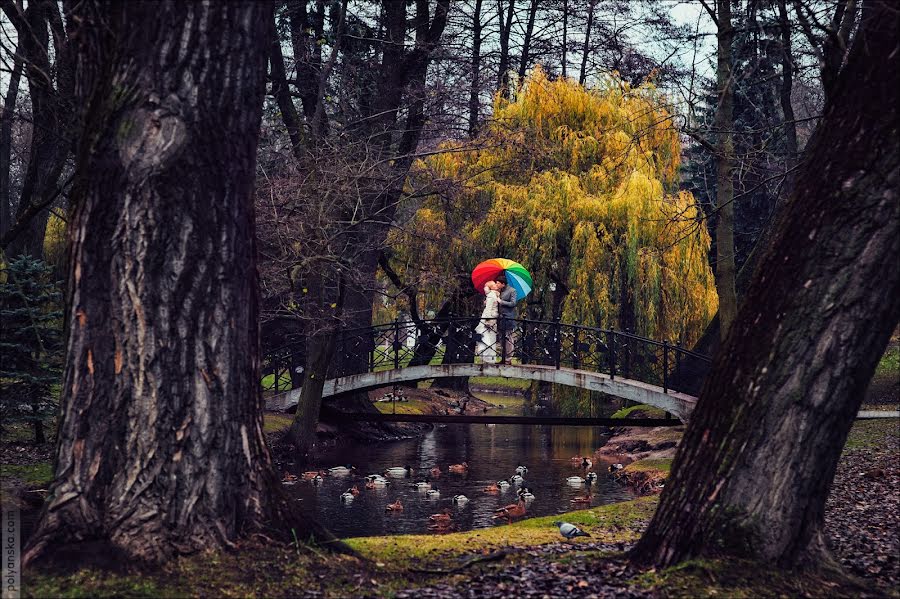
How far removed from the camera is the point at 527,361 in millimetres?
17781

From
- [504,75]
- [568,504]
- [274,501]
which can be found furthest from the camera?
[504,75]

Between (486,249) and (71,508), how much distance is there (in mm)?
15543

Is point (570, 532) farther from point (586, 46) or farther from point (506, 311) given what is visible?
point (586, 46)

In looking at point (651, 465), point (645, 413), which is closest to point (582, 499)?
point (651, 465)

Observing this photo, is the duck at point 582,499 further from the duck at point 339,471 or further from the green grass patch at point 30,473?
the green grass patch at point 30,473

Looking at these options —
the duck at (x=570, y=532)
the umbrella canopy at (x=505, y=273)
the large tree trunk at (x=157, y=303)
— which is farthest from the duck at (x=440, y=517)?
the large tree trunk at (x=157, y=303)

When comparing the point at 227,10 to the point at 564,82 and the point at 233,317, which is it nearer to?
the point at 233,317

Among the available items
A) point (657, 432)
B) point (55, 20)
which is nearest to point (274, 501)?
point (55, 20)

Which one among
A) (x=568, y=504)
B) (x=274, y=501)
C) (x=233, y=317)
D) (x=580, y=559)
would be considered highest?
(x=233, y=317)

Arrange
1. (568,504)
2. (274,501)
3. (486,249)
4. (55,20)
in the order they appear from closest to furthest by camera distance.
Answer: (274,501), (55,20), (568,504), (486,249)

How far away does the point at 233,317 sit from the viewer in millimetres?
4652

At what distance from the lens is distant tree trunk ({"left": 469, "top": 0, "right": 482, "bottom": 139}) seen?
19.2m

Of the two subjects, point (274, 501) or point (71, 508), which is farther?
point (274, 501)

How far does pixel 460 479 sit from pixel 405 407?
7.52 metres
